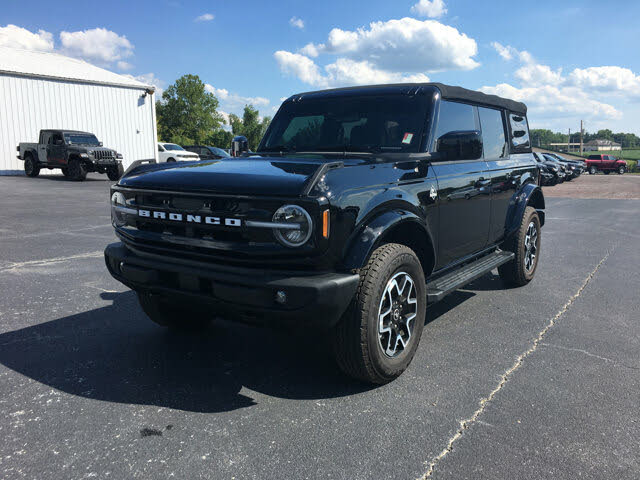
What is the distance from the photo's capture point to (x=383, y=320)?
312 centimetres

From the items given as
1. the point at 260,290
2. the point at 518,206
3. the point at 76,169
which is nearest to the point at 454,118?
the point at 518,206

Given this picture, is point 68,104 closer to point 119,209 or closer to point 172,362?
point 119,209

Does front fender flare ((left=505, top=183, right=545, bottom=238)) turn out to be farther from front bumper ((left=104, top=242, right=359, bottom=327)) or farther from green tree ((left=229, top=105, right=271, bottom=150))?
green tree ((left=229, top=105, right=271, bottom=150))

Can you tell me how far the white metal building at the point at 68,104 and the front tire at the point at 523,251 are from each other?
91.9 feet

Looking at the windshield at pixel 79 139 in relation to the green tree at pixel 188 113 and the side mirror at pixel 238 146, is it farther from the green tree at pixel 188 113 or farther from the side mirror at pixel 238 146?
the green tree at pixel 188 113

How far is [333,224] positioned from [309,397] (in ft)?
3.43

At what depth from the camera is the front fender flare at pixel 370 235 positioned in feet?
9.25

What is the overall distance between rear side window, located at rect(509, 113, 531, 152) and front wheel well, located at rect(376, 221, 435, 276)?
8.05 feet

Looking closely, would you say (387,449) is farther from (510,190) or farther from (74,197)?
(74,197)

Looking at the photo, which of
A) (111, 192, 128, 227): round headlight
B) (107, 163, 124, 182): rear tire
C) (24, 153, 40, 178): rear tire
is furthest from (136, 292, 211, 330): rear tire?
(24, 153, 40, 178): rear tire

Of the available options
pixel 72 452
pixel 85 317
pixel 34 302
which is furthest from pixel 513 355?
pixel 34 302

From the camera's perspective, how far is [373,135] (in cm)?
394

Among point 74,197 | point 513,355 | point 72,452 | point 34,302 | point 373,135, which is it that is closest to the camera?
point 72,452

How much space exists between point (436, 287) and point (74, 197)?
1445cm
